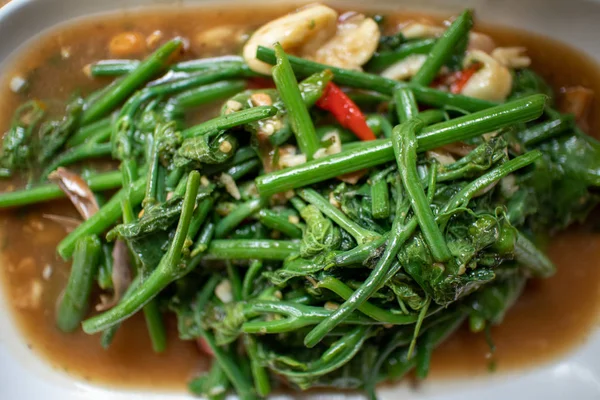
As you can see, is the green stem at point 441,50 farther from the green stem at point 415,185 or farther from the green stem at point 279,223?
the green stem at point 279,223

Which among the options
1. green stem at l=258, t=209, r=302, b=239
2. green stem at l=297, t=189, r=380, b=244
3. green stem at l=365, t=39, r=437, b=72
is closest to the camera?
green stem at l=297, t=189, r=380, b=244

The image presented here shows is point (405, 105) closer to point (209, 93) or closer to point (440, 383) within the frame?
point (209, 93)

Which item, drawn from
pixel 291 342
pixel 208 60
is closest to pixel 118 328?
pixel 291 342

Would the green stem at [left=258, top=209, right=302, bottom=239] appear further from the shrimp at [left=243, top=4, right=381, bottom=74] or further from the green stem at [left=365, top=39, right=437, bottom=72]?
the green stem at [left=365, top=39, right=437, bottom=72]

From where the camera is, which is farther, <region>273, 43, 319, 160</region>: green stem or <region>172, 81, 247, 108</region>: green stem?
<region>172, 81, 247, 108</region>: green stem

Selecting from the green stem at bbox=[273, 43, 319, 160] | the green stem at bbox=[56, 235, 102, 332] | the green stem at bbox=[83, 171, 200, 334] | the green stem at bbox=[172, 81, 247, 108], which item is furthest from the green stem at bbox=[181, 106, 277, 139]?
the green stem at bbox=[56, 235, 102, 332]

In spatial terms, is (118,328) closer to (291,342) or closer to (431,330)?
(291,342)
